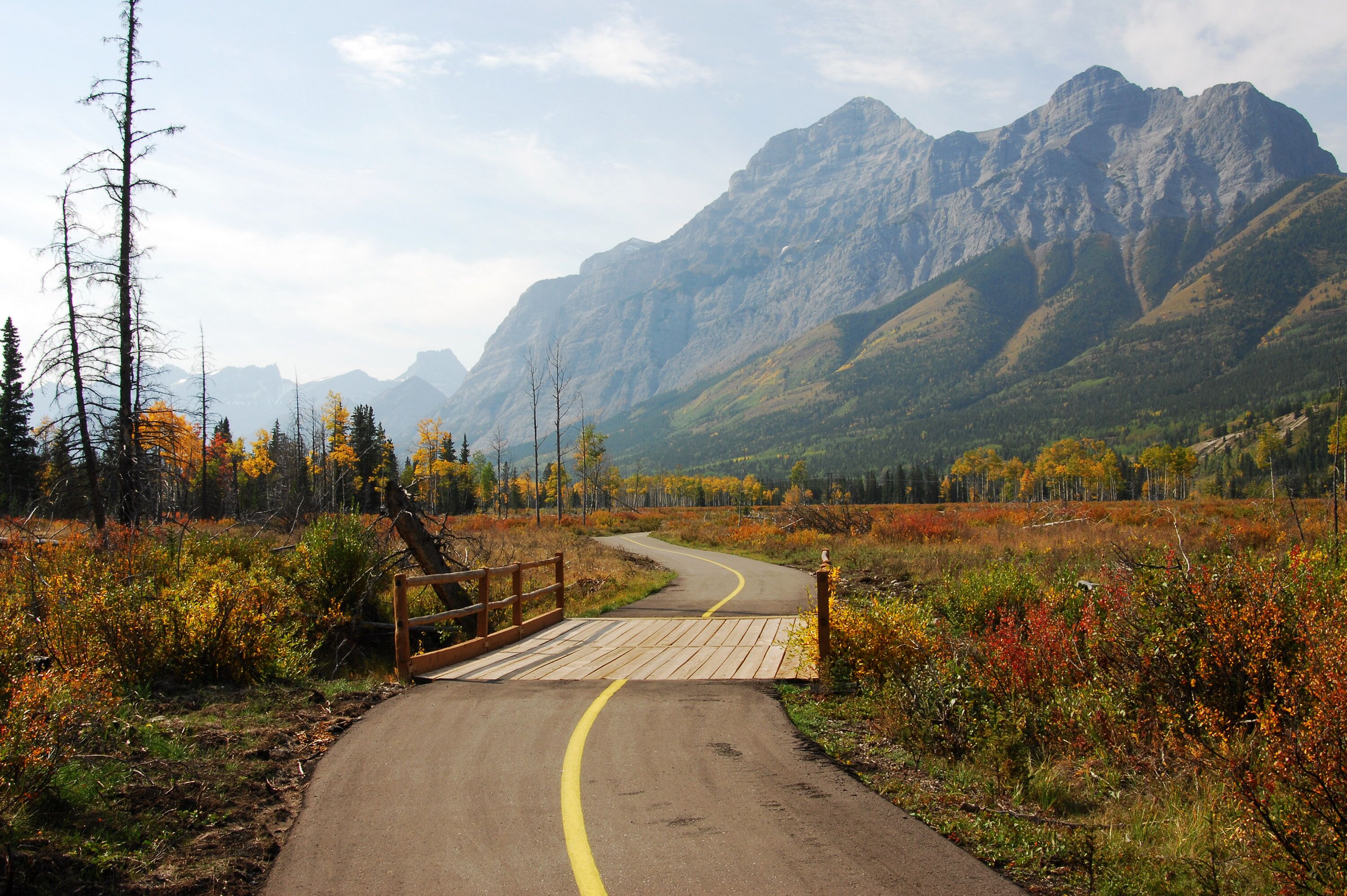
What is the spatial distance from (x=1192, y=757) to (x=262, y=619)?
881 cm

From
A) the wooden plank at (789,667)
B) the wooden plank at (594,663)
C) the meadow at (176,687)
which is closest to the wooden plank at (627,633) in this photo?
the wooden plank at (594,663)

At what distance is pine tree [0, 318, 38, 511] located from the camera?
39.1m

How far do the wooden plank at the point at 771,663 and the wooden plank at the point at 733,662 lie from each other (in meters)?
0.26

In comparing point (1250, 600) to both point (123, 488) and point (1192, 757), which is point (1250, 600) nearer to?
point (1192, 757)

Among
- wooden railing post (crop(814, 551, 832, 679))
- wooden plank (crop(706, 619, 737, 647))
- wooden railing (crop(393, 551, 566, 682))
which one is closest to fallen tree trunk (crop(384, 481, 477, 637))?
wooden railing (crop(393, 551, 566, 682))

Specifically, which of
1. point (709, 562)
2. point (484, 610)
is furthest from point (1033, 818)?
point (709, 562)

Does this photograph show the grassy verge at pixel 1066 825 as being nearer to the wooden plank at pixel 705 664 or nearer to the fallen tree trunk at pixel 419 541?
the wooden plank at pixel 705 664

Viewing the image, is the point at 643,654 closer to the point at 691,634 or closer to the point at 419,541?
the point at 691,634

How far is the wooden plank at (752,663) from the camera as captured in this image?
337 inches

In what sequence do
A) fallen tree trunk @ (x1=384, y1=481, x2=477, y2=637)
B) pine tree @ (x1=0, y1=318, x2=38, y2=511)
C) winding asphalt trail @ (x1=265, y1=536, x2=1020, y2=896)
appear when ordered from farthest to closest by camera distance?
pine tree @ (x1=0, y1=318, x2=38, y2=511)
fallen tree trunk @ (x1=384, y1=481, x2=477, y2=637)
winding asphalt trail @ (x1=265, y1=536, x2=1020, y2=896)

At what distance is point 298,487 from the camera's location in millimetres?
50188

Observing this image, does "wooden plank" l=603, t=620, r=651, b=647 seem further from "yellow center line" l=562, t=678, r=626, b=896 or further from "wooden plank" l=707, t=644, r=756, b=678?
"yellow center line" l=562, t=678, r=626, b=896

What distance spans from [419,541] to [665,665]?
5156mm

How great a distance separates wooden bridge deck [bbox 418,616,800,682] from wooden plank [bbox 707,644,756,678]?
0.01 metres
